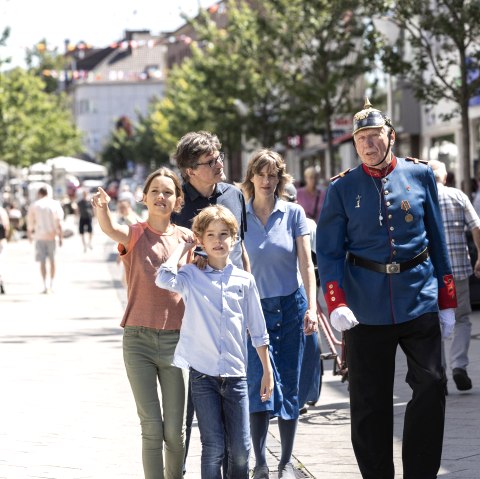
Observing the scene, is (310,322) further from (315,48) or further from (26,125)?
(26,125)

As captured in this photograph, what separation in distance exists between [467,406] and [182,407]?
372 cm

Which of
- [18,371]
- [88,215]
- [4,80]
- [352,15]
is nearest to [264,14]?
[352,15]

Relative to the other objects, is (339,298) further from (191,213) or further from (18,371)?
(18,371)

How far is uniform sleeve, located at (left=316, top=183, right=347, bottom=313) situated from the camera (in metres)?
6.49

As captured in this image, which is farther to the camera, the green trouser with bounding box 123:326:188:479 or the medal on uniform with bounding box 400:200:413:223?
the medal on uniform with bounding box 400:200:413:223

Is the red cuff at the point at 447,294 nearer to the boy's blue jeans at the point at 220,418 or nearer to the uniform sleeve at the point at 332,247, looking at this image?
the uniform sleeve at the point at 332,247

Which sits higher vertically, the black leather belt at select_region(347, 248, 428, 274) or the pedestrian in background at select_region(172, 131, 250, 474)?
the pedestrian in background at select_region(172, 131, 250, 474)

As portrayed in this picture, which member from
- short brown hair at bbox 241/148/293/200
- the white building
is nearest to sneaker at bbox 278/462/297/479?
short brown hair at bbox 241/148/293/200

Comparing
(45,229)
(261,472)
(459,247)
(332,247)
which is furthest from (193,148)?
(45,229)

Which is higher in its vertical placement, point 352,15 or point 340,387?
point 352,15

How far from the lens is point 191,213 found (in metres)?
7.00

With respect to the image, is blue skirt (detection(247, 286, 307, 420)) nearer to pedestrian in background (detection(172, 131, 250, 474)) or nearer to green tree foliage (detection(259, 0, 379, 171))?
pedestrian in background (detection(172, 131, 250, 474))

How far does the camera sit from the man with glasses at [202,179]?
6.91m

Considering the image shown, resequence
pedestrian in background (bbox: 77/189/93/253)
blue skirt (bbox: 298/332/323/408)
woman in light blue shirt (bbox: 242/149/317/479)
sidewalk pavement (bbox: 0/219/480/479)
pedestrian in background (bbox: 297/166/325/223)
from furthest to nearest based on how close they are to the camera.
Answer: pedestrian in background (bbox: 77/189/93/253), pedestrian in background (bbox: 297/166/325/223), blue skirt (bbox: 298/332/323/408), sidewalk pavement (bbox: 0/219/480/479), woman in light blue shirt (bbox: 242/149/317/479)
